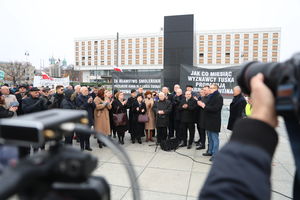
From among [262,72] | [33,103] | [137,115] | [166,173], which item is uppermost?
[262,72]

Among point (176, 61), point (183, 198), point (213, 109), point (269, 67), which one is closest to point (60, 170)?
point (269, 67)

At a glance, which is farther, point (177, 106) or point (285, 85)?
point (177, 106)

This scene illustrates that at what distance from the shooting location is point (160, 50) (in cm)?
8200

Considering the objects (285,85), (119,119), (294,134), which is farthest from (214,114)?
(285,85)

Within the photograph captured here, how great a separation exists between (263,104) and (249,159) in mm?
213

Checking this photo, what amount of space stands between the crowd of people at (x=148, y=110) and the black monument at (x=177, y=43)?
5.09m

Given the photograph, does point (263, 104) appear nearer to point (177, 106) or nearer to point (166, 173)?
point (166, 173)

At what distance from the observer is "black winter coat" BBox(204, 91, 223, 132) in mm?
5387

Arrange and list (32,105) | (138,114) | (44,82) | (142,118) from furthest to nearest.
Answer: (44,82) → (138,114) → (142,118) → (32,105)

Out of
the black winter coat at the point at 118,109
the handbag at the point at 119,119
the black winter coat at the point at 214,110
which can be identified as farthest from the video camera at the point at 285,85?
the black winter coat at the point at 118,109

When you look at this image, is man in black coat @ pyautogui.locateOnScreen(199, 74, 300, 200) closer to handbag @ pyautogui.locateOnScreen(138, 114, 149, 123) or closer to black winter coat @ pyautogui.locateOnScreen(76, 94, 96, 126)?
black winter coat @ pyautogui.locateOnScreen(76, 94, 96, 126)

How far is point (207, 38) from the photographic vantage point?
80188 millimetres

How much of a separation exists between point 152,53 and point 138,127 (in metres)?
79.2

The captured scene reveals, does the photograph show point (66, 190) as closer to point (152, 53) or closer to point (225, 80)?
point (225, 80)
